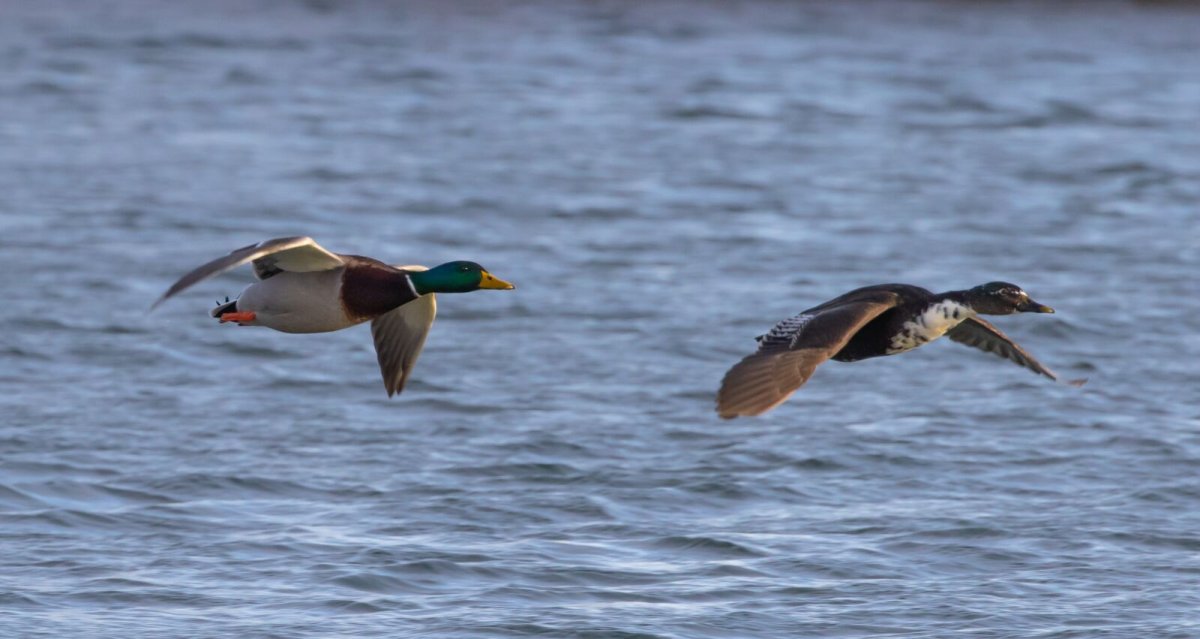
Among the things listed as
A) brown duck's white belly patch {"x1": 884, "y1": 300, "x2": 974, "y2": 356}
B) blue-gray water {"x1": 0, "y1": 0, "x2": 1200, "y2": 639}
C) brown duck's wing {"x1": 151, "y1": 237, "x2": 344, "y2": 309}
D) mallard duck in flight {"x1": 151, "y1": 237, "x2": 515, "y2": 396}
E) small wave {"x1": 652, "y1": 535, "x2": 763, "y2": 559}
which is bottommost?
small wave {"x1": 652, "y1": 535, "x2": 763, "y2": 559}

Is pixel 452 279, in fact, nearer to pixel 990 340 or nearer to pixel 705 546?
pixel 990 340

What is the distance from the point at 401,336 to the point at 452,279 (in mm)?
1008

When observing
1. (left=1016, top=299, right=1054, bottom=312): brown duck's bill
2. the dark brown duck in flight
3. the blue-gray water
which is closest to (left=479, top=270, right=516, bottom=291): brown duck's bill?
the dark brown duck in flight

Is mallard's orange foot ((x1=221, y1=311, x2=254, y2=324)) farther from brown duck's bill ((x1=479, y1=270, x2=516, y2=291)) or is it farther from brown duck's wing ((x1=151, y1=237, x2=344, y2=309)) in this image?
brown duck's bill ((x1=479, y1=270, x2=516, y2=291))

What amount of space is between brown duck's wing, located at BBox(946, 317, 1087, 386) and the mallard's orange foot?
3.38 meters

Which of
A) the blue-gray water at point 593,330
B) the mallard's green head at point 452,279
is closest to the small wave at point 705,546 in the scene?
the blue-gray water at point 593,330

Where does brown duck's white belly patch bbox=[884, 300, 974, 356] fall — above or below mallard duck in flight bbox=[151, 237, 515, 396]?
below

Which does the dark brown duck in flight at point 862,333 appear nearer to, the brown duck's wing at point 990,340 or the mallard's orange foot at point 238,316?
the brown duck's wing at point 990,340

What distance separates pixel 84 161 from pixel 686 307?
8037 mm

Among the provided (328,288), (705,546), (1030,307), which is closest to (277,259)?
(328,288)

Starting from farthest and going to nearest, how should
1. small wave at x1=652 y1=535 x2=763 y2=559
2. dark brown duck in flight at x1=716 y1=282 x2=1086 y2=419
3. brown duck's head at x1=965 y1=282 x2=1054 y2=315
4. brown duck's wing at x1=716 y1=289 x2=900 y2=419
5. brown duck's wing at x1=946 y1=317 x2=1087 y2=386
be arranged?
small wave at x1=652 y1=535 x2=763 y2=559 < brown duck's wing at x1=946 y1=317 x2=1087 y2=386 < brown duck's head at x1=965 y1=282 x2=1054 y2=315 < dark brown duck in flight at x1=716 y1=282 x2=1086 y2=419 < brown duck's wing at x1=716 y1=289 x2=900 y2=419

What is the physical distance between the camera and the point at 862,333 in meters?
9.44

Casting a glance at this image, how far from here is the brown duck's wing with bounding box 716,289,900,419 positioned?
A: 8026 mm

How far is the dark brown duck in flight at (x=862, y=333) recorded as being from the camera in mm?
8141
